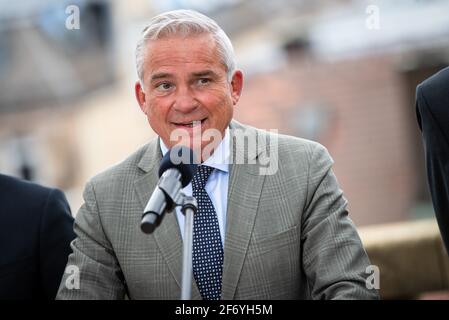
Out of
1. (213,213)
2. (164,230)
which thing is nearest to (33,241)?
(164,230)

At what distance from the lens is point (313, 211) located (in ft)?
7.81

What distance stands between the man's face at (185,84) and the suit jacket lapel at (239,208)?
0.55 feet

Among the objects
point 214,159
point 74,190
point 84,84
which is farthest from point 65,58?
point 214,159

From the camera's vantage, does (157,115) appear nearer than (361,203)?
Yes

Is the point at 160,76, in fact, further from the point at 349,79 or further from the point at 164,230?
the point at 349,79

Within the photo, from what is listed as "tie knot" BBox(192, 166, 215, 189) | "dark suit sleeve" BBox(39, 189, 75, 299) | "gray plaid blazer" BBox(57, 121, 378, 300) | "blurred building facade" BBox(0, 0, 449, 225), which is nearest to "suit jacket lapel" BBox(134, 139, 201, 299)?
"gray plaid blazer" BBox(57, 121, 378, 300)

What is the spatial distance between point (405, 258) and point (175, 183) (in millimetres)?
2137

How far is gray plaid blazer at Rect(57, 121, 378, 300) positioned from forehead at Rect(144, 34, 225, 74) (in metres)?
0.32

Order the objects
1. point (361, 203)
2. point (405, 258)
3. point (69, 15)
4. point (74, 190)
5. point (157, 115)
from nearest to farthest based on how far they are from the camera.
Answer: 1. point (157, 115)
2. point (69, 15)
3. point (405, 258)
4. point (361, 203)
5. point (74, 190)

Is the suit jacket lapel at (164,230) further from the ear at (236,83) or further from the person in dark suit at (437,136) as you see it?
the person in dark suit at (437,136)

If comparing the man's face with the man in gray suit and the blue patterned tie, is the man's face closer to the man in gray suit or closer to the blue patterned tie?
the man in gray suit

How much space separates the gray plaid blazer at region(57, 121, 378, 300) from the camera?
2.33 m

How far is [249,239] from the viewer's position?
7.73 ft
